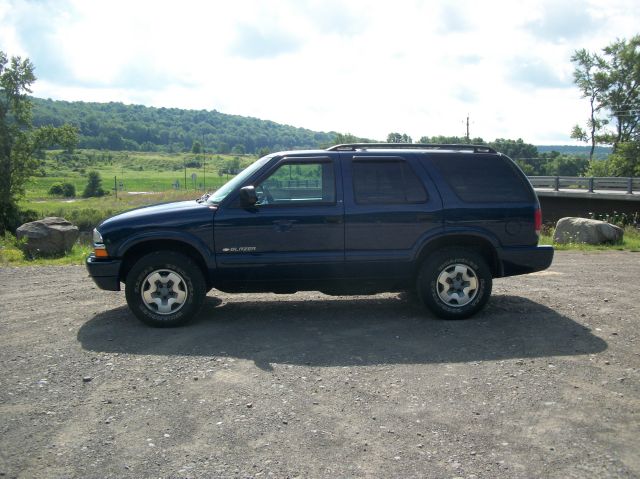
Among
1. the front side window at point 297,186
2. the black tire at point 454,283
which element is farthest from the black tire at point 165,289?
the black tire at point 454,283

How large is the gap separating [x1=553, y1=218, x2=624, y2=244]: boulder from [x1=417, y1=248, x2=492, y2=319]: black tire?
9355 millimetres

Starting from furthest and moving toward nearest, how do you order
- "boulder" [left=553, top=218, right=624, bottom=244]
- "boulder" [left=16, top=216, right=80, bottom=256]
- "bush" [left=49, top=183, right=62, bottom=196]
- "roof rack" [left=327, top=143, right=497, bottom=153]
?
"bush" [left=49, top=183, right=62, bottom=196] < "boulder" [left=553, top=218, right=624, bottom=244] < "boulder" [left=16, top=216, right=80, bottom=256] < "roof rack" [left=327, top=143, right=497, bottom=153]

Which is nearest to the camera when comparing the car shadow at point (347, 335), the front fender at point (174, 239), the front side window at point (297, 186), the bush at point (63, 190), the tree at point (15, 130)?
the car shadow at point (347, 335)

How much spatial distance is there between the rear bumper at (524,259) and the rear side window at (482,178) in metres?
0.58

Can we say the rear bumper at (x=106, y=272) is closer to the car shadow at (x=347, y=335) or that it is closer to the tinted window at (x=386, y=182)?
the car shadow at (x=347, y=335)

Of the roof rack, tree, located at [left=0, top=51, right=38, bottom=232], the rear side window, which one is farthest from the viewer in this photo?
tree, located at [left=0, top=51, right=38, bottom=232]

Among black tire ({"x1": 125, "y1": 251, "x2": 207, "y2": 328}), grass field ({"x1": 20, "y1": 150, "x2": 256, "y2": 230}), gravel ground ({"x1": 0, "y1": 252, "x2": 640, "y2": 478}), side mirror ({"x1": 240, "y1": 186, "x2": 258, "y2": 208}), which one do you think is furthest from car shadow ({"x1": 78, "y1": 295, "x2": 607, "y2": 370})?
grass field ({"x1": 20, "y1": 150, "x2": 256, "y2": 230})

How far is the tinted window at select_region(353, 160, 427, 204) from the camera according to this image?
6672 millimetres

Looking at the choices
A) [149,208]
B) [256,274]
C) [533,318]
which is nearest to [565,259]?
[533,318]

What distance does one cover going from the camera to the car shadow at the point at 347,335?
221 inches

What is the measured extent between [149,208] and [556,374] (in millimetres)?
4673

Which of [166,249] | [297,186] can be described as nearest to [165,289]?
[166,249]

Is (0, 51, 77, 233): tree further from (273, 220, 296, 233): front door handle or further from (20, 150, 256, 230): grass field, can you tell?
(273, 220, 296, 233): front door handle

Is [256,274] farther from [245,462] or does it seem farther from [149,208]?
[245,462]
